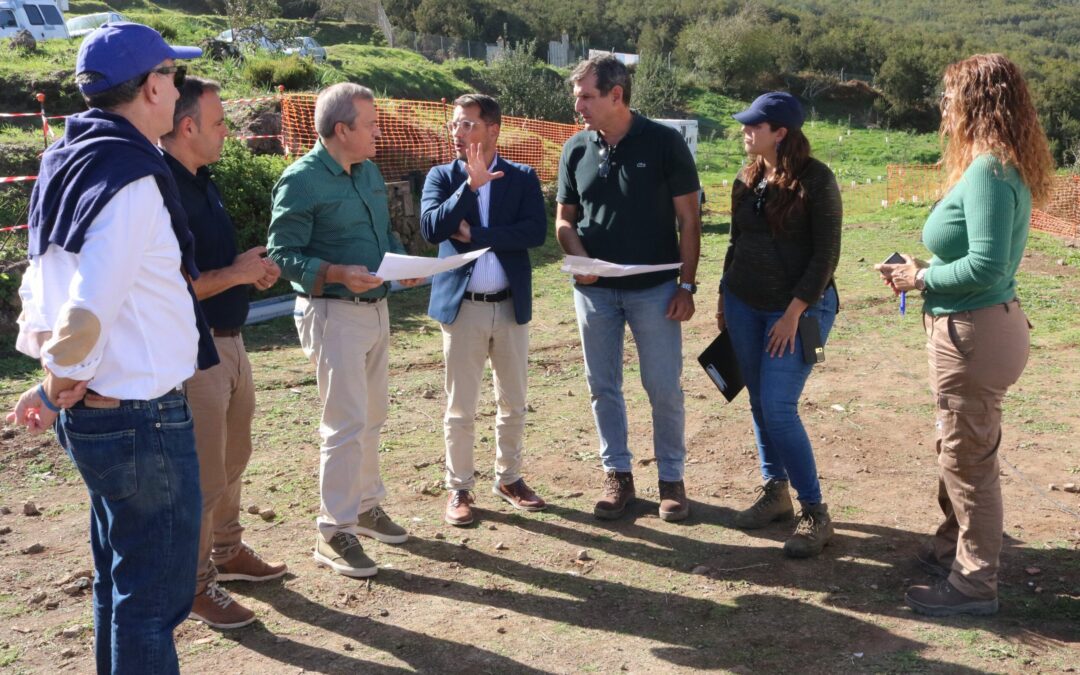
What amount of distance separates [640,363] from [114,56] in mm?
2972

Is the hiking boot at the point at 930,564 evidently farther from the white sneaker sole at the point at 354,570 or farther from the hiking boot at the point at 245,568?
the hiking boot at the point at 245,568

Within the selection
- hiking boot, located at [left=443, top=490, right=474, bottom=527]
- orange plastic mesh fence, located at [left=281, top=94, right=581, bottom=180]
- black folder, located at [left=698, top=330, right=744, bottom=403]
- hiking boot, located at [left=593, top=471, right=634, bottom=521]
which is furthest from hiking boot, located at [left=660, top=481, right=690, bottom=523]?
orange plastic mesh fence, located at [left=281, top=94, right=581, bottom=180]

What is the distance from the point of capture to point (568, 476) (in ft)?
18.0

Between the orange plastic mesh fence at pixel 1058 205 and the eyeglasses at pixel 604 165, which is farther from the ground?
the eyeglasses at pixel 604 165

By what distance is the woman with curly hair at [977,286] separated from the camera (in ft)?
11.4

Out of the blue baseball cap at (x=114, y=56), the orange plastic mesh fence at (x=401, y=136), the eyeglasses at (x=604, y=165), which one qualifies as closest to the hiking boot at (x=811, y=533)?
the eyeglasses at (x=604, y=165)

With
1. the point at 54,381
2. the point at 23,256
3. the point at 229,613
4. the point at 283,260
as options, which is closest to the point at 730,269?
the point at 283,260

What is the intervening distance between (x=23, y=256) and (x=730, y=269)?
749cm

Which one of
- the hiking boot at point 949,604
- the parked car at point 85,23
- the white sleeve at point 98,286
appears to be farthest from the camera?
the parked car at point 85,23

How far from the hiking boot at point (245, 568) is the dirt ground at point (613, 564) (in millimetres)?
47

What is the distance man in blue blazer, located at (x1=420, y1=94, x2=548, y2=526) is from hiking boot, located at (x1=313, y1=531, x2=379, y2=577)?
0.66m

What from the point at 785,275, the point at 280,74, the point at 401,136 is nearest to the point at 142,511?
the point at 785,275

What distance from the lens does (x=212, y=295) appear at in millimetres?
3566

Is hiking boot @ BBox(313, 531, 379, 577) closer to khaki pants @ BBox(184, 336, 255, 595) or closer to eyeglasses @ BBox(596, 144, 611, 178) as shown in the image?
khaki pants @ BBox(184, 336, 255, 595)
